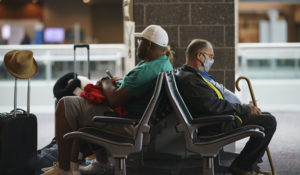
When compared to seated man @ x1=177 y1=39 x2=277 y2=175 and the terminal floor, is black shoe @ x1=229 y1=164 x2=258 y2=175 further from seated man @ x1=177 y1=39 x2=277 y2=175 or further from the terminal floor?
the terminal floor

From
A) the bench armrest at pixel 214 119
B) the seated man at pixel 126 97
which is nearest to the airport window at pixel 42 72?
the seated man at pixel 126 97

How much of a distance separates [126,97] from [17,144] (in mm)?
1001

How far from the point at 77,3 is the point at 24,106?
7563 mm

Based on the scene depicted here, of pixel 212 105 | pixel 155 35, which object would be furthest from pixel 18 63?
pixel 212 105

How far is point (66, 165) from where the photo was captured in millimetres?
3822

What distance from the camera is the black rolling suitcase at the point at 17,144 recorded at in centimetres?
391

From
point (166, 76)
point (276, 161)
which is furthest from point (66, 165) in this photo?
point (276, 161)

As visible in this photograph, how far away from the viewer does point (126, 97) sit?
11.9 feet

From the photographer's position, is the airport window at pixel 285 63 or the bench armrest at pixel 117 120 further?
the airport window at pixel 285 63

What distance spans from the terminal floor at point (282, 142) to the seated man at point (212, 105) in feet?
2.18

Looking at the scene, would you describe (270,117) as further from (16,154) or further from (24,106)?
(24,106)

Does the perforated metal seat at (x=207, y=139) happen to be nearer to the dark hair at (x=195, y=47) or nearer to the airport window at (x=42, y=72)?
the dark hair at (x=195, y=47)

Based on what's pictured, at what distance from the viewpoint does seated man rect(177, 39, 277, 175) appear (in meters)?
3.37

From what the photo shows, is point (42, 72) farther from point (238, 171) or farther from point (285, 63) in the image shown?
point (238, 171)
